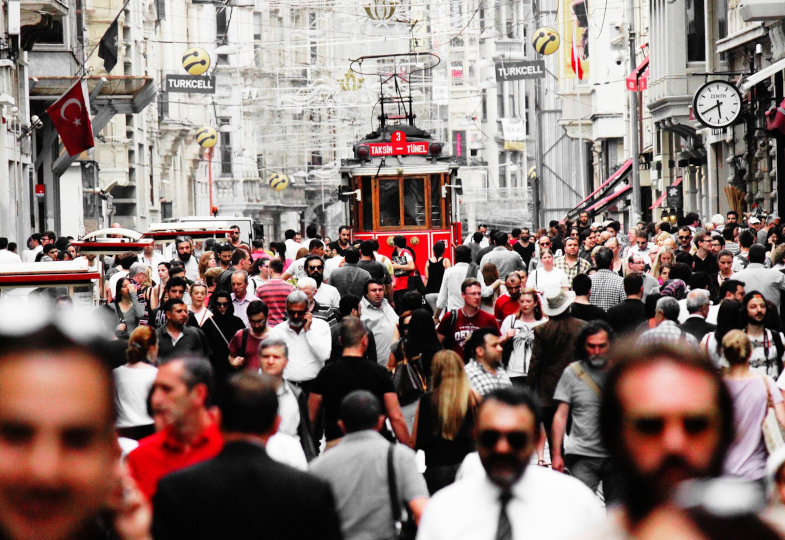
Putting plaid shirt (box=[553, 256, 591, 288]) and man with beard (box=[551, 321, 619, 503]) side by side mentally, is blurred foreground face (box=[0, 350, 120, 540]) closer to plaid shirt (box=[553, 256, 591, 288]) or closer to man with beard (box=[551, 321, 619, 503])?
man with beard (box=[551, 321, 619, 503])

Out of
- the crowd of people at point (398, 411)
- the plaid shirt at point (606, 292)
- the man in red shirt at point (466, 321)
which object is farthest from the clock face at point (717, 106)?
the man in red shirt at point (466, 321)

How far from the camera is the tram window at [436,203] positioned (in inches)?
1063

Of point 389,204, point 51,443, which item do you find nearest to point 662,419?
point 51,443

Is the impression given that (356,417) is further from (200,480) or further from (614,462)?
(614,462)

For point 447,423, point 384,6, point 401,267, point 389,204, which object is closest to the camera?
point 447,423

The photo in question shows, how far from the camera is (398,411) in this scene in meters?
8.12

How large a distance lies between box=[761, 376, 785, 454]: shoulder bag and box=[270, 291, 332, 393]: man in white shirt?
3.58 meters

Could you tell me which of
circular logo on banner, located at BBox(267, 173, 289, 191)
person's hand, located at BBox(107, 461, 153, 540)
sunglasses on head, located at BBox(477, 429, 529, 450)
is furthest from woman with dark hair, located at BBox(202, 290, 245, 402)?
circular logo on banner, located at BBox(267, 173, 289, 191)

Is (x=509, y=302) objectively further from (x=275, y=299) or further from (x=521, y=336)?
(x=275, y=299)

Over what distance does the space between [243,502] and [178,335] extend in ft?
23.5

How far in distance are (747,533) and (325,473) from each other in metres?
4.37

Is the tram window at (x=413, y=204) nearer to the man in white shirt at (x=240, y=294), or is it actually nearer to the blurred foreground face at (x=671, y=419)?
the man in white shirt at (x=240, y=294)

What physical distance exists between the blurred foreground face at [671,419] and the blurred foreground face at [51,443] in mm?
514

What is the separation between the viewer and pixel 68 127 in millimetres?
30922
